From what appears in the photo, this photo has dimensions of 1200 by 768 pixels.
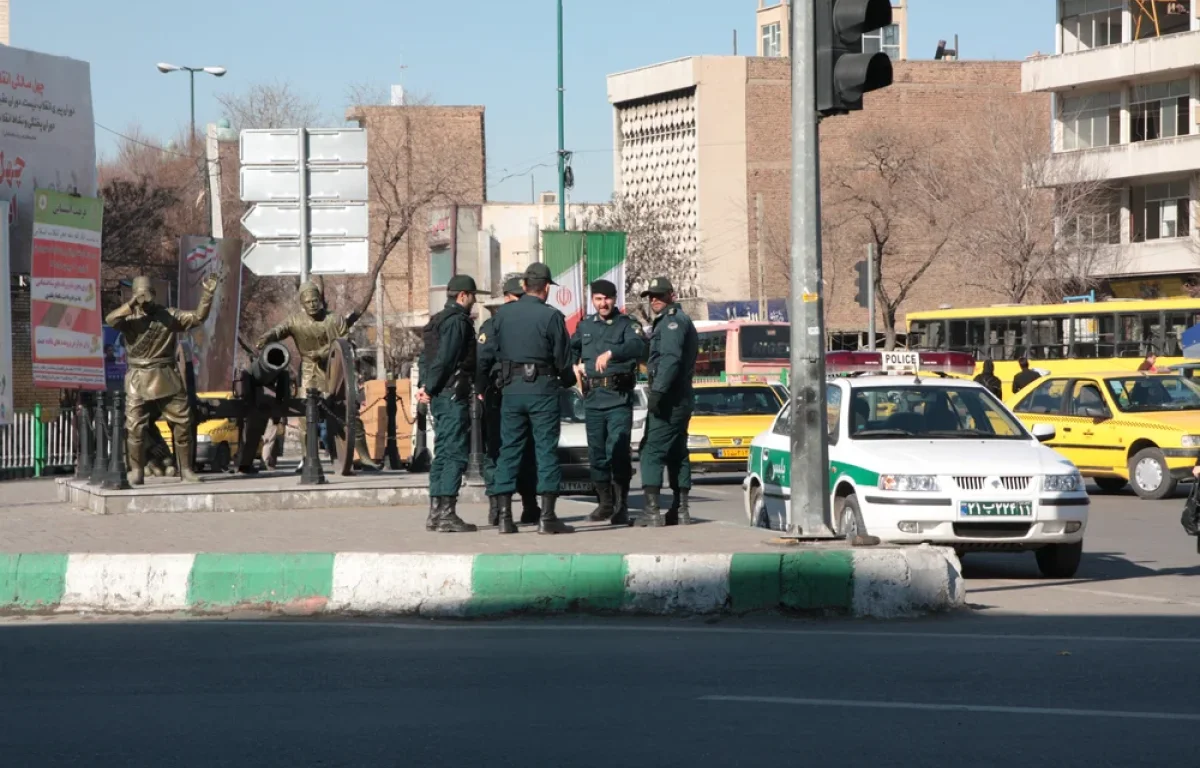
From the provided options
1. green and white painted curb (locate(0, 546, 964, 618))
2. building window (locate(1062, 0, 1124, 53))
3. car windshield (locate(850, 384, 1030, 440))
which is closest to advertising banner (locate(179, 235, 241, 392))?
car windshield (locate(850, 384, 1030, 440))

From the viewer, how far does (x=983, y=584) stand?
1234cm

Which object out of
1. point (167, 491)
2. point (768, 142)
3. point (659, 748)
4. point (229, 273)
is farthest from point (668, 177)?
point (659, 748)

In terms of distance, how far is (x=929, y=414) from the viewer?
44.1 ft

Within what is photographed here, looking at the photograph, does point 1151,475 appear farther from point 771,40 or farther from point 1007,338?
point 771,40

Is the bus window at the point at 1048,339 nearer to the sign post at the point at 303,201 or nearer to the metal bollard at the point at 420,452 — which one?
the metal bollard at the point at 420,452

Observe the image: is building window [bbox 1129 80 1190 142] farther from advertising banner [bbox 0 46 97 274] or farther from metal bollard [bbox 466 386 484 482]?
metal bollard [bbox 466 386 484 482]

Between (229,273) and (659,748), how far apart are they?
89.7 feet

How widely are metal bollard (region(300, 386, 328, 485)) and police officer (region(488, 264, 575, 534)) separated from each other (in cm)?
383

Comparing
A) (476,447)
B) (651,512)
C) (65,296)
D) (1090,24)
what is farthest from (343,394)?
(1090,24)

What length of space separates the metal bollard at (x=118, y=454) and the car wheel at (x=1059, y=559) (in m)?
7.91

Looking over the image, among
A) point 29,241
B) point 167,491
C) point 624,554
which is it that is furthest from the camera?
point 29,241

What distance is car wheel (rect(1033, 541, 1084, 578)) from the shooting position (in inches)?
487

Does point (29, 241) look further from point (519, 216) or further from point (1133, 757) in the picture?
point (519, 216)

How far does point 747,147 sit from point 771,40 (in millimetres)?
21242
